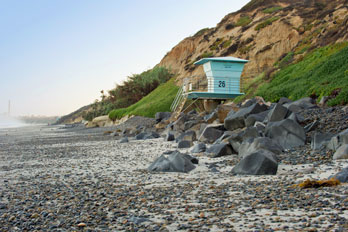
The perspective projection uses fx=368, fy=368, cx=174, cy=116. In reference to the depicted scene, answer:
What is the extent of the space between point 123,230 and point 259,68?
30941mm

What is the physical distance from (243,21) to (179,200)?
1608 inches

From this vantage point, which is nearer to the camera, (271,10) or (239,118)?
(239,118)

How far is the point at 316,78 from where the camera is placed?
18.3 m

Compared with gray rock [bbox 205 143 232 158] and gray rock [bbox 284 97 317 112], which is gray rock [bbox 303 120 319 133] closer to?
gray rock [bbox 205 143 232 158]

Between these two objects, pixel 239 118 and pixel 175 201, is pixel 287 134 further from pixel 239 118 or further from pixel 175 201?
pixel 175 201

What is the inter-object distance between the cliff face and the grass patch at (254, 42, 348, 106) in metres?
2.27

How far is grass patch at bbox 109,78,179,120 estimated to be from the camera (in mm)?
33519

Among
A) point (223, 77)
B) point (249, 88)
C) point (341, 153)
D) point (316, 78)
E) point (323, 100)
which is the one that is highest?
point (223, 77)

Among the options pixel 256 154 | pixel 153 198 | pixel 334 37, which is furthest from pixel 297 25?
pixel 153 198

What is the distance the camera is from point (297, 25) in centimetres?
3300

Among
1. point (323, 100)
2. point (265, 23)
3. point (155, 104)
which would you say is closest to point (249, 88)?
point (155, 104)

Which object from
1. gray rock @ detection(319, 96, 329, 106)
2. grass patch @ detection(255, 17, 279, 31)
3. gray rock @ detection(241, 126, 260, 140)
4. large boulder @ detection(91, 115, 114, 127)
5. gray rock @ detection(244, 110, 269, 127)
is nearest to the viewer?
gray rock @ detection(241, 126, 260, 140)

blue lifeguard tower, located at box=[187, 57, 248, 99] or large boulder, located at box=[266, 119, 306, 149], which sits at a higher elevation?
blue lifeguard tower, located at box=[187, 57, 248, 99]

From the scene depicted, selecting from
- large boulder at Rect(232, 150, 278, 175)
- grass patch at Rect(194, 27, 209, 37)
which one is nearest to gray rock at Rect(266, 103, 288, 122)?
large boulder at Rect(232, 150, 278, 175)
